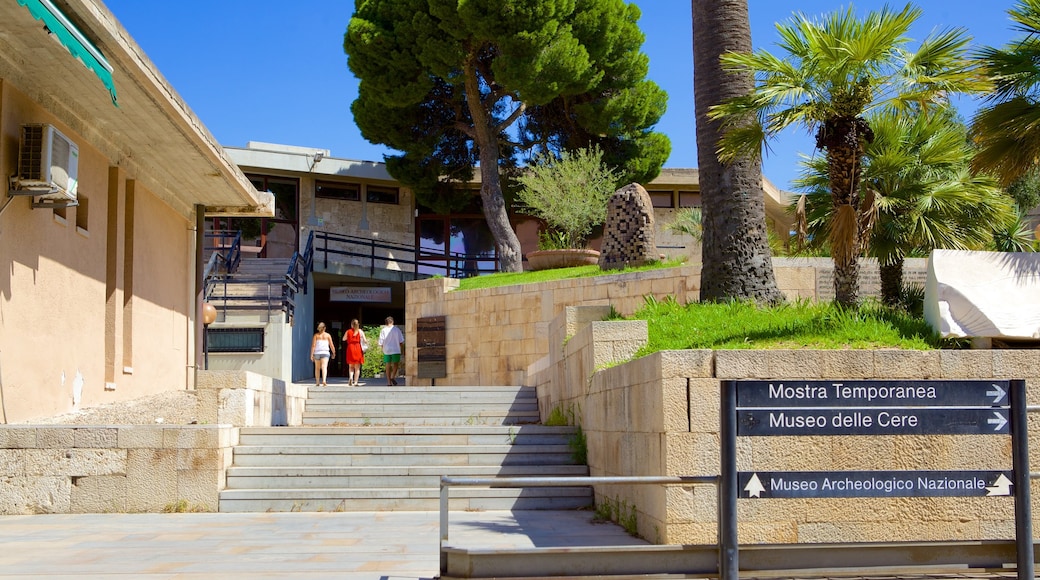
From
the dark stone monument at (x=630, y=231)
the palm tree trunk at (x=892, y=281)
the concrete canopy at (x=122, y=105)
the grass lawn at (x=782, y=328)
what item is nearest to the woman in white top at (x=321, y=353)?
the concrete canopy at (x=122, y=105)

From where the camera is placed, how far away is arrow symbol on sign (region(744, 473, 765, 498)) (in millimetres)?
4688

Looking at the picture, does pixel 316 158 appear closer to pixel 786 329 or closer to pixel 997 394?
pixel 786 329

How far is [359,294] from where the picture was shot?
2794cm

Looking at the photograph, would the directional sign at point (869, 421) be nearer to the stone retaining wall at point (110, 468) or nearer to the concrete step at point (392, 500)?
the concrete step at point (392, 500)

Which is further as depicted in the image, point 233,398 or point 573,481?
point 233,398

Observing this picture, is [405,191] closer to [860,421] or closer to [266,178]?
[266,178]

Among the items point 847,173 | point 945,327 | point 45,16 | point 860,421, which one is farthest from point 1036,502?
point 45,16

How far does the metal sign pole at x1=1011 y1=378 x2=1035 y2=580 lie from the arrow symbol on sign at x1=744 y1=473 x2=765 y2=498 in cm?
126

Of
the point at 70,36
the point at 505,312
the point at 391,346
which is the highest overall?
the point at 70,36

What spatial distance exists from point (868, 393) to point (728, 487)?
0.82 metres

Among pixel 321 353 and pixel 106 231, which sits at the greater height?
pixel 106 231

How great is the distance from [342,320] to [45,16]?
74.7 feet

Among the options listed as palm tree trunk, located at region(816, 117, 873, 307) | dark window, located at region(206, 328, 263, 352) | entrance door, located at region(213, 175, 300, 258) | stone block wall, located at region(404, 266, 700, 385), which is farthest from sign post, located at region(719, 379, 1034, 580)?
entrance door, located at region(213, 175, 300, 258)

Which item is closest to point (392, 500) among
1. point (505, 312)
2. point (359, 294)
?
point (505, 312)
